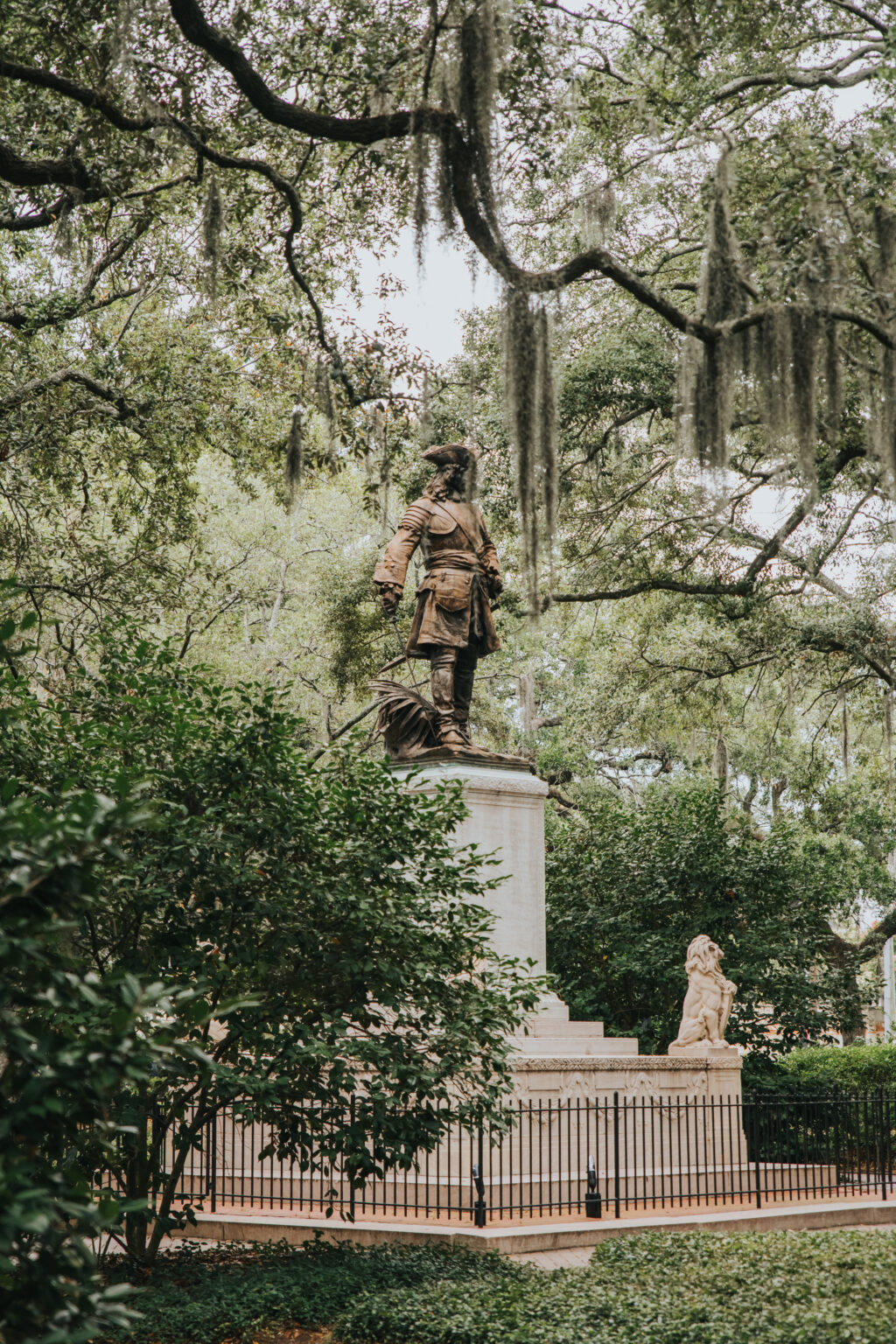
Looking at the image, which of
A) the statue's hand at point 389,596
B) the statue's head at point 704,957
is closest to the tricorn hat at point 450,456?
the statue's hand at point 389,596

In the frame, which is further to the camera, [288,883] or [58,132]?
[58,132]

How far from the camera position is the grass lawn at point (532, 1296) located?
275 inches

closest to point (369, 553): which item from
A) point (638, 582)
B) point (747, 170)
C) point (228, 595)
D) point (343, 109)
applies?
point (228, 595)

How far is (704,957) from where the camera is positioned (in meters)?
15.1

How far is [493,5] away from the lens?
883 cm

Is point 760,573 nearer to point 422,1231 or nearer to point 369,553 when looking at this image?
point 369,553

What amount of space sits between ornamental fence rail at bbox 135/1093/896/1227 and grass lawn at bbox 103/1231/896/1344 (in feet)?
3.25

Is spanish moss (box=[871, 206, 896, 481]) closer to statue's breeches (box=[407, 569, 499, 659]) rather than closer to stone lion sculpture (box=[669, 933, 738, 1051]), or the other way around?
statue's breeches (box=[407, 569, 499, 659])

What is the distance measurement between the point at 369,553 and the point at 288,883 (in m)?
Answer: 17.4

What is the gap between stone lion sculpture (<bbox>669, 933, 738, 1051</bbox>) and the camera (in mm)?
14703

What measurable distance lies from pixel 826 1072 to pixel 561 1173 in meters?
9.39

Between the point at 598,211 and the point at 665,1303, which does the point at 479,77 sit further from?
the point at 665,1303

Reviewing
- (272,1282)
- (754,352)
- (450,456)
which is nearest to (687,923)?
(450,456)

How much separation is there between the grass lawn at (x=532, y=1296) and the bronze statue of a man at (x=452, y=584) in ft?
18.1
